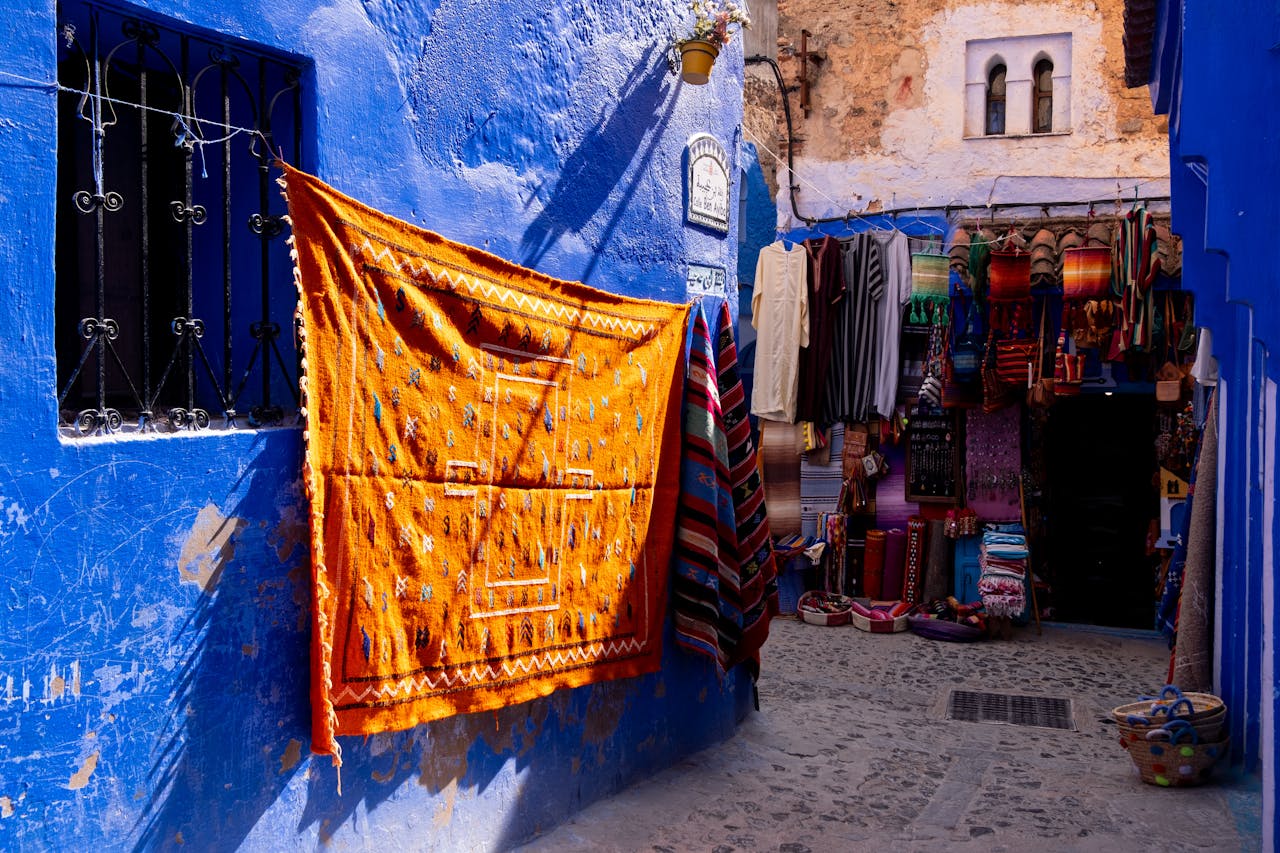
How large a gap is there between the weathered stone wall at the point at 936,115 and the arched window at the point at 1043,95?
1.00 feet

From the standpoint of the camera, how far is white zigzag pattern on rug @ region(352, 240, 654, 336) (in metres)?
3.59

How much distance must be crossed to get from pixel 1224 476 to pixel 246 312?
17.3ft

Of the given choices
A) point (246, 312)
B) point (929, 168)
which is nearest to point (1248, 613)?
point (246, 312)

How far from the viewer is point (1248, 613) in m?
5.35

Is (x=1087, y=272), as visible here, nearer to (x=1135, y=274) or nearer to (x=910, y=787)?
(x=1135, y=274)

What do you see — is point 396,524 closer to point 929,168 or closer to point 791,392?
point 791,392

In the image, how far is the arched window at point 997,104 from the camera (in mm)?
11406

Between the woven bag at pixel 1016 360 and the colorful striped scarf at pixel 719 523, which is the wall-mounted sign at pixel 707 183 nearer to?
the colorful striped scarf at pixel 719 523

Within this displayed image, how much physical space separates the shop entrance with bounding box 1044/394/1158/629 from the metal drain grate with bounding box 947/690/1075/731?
3.51 m

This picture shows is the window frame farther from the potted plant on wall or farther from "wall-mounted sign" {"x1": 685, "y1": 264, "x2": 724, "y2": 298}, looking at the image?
the potted plant on wall

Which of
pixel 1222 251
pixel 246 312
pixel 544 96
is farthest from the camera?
pixel 544 96

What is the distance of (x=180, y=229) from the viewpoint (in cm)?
355

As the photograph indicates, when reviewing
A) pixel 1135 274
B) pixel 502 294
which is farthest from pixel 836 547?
pixel 502 294

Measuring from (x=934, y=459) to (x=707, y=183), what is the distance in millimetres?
5027
